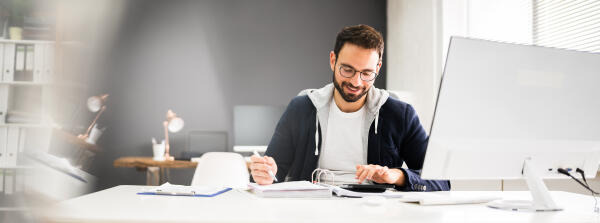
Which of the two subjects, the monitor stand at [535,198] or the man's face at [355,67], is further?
the man's face at [355,67]

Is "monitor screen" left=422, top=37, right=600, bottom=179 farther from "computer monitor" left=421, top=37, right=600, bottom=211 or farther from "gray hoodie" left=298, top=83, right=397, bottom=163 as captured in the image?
"gray hoodie" left=298, top=83, right=397, bottom=163

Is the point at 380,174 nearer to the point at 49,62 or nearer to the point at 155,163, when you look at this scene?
the point at 49,62

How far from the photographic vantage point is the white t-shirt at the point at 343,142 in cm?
183

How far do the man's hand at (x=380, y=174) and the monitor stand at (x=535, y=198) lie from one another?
33 cm

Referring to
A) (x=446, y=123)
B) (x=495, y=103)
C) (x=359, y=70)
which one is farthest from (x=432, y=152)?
(x=359, y=70)

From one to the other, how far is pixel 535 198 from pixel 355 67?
858 millimetres

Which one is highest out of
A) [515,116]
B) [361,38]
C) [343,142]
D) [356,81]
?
[361,38]

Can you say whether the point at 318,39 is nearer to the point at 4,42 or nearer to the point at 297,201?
the point at 297,201

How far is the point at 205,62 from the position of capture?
4.37 m

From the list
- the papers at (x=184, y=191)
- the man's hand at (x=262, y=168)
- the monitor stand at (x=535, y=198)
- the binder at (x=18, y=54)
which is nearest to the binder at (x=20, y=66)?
the binder at (x=18, y=54)

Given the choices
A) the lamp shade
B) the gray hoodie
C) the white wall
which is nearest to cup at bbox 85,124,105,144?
the lamp shade

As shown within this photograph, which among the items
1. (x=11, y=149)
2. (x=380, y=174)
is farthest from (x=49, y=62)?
(x=380, y=174)

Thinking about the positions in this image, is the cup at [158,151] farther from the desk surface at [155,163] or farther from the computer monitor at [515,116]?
the computer monitor at [515,116]

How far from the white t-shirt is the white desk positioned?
686 millimetres
